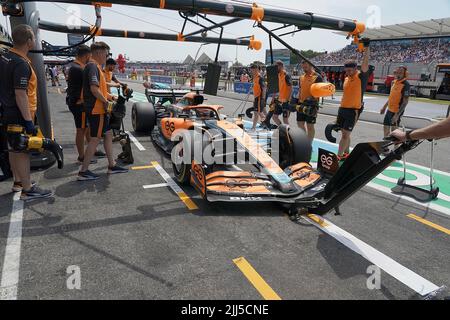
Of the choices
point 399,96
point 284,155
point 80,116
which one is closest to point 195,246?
point 284,155

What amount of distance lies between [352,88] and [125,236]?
441cm

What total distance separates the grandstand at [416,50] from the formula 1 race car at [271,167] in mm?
24383

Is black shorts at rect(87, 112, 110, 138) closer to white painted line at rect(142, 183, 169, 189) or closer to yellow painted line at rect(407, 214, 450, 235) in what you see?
white painted line at rect(142, 183, 169, 189)

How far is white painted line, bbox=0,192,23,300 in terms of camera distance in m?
2.27

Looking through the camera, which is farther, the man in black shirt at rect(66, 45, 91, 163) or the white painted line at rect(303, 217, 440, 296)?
the man in black shirt at rect(66, 45, 91, 163)

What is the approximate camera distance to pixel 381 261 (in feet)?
9.11

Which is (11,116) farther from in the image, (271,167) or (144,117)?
(144,117)

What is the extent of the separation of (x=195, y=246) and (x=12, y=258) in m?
1.58

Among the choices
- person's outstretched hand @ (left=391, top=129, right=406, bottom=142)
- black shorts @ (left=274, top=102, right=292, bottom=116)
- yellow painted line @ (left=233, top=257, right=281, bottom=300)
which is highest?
black shorts @ (left=274, top=102, right=292, bottom=116)

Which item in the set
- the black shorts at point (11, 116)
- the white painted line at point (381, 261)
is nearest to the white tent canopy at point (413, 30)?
the white painted line at point (381, 261)

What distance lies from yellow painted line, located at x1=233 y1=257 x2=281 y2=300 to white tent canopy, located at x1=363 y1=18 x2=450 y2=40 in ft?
108

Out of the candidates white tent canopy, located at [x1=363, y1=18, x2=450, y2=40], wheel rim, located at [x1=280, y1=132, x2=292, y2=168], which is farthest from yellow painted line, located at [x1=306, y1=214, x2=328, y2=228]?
white tent canopy, located at [x1=363, y1=18, x2=450, y2=40]

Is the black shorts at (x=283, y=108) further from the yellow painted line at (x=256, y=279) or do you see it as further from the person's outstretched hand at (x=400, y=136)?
the yellow painted line at (x=256, y=279)

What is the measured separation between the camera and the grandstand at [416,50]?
2620 cm
